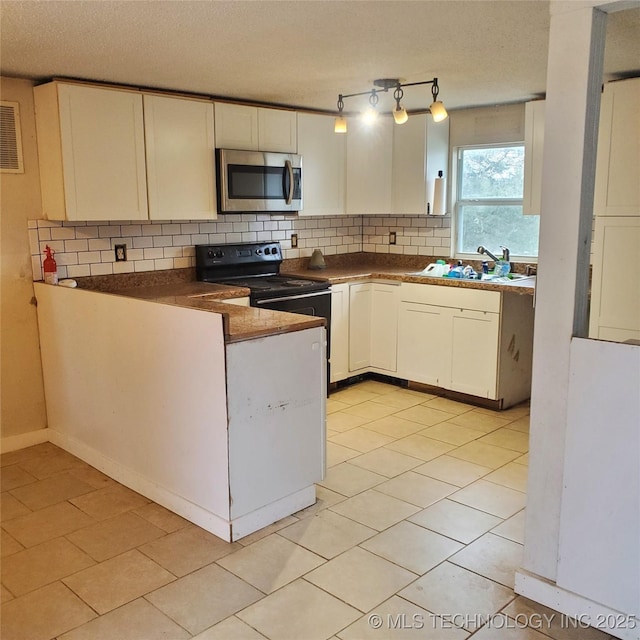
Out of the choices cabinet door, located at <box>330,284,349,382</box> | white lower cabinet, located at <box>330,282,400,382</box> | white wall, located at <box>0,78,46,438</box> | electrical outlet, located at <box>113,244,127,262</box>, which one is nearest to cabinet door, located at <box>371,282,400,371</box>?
white lower cabinet, located at <box>330,282,400,382</box>

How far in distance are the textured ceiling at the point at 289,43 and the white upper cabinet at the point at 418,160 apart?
925 millimetres

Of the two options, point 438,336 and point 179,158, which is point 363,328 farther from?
point 179,158

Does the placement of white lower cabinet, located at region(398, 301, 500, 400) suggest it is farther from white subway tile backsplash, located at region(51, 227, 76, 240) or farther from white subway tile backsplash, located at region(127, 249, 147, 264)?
white subway tile backsplash, located at region(51, 227, 76, 240)

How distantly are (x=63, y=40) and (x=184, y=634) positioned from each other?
250cm

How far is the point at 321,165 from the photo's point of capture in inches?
196

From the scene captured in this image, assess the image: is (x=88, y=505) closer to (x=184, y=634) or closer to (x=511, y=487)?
(x=184, y=634)

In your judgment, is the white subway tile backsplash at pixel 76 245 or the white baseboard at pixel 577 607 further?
the white subway tile backsplash at pixel 76 245

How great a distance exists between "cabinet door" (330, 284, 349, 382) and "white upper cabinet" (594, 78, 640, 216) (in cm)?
191

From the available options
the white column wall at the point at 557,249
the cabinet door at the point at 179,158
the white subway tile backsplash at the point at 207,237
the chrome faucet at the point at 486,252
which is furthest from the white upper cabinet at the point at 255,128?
the white column wall at the point at 557,249

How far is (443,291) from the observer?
464 cm

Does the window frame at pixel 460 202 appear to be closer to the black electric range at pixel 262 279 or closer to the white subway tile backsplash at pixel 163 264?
the black electric range at pixel 262 279

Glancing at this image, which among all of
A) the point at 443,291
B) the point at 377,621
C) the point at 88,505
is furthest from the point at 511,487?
the point at 88,505

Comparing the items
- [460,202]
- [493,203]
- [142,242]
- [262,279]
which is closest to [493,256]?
[493,203]

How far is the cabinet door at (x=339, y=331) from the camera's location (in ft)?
15.8
